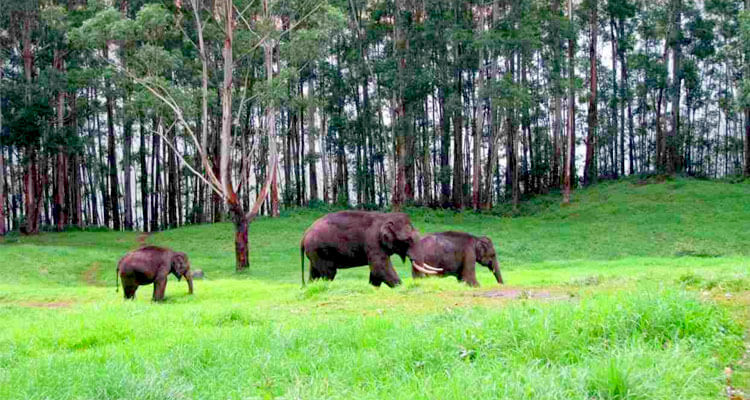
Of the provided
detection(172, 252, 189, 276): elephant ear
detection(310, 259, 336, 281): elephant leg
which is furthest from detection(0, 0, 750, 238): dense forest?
detection(310, 259, 336, 281): elephant leg

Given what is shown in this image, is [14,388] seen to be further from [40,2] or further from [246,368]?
[40,2]

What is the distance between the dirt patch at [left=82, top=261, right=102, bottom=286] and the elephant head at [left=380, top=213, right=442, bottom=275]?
11498 millimetres

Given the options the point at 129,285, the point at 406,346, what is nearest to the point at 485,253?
the point at 129,285

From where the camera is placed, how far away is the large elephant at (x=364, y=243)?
1337 centimetres

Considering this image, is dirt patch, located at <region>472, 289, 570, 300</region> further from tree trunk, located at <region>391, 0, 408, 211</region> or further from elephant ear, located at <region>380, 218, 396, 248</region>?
tree trunk, located at <region>391, 0, 408, 211</region>

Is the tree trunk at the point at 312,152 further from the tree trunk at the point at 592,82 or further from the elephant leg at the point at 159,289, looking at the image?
the elephant leg at the point at 159,289

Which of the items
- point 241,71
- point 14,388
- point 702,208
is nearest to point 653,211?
point 702,208

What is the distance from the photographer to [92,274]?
22594mm

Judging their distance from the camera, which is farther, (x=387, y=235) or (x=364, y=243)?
(x=364, y=243)

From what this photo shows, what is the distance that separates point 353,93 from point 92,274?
29531 millimetres

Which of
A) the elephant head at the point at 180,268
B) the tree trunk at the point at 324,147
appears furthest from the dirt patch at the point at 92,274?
Answer: the tree trunk at the point at 324,147

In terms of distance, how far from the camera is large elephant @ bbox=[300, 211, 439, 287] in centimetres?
1337

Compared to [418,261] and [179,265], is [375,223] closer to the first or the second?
[418,261]

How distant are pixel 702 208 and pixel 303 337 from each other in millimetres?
29871
